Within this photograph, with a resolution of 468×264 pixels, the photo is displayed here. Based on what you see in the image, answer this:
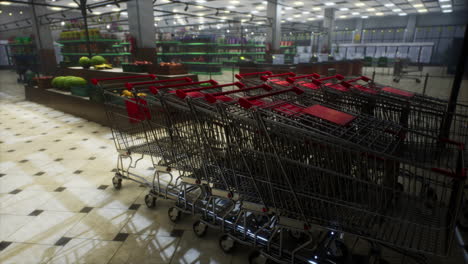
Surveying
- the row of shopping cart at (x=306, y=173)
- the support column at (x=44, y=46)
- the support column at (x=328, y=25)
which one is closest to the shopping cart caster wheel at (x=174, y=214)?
the row of shopping cart at (x=306, y=173)

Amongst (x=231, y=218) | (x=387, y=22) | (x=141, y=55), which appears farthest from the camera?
(x=387, y=22)

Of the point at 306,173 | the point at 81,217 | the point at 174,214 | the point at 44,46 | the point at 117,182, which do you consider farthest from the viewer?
the point at 44,46

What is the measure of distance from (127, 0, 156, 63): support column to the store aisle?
4.77 m

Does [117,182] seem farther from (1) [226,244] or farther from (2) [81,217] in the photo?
(1) [226,244]

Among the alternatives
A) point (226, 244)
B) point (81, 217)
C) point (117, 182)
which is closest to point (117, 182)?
point (117, 182)

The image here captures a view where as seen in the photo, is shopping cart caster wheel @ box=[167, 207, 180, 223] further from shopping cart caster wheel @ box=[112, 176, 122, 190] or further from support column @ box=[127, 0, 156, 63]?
support column @ box=[127, 0, 156, 63]

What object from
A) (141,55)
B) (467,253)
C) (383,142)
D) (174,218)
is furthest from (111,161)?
(141,55)

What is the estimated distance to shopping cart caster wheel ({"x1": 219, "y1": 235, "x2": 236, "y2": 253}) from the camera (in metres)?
2.31

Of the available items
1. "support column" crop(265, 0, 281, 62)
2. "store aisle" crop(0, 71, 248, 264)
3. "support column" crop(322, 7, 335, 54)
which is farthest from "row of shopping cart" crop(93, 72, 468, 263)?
"support column" crop(322, 7, 335, 54)

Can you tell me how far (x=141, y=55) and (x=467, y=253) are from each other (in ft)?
29.8

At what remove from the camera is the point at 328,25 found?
2088 centimetres

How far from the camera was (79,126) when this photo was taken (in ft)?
21.0

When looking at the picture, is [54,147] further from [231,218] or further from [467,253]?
[467,253]

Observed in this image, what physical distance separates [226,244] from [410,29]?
3048cm
